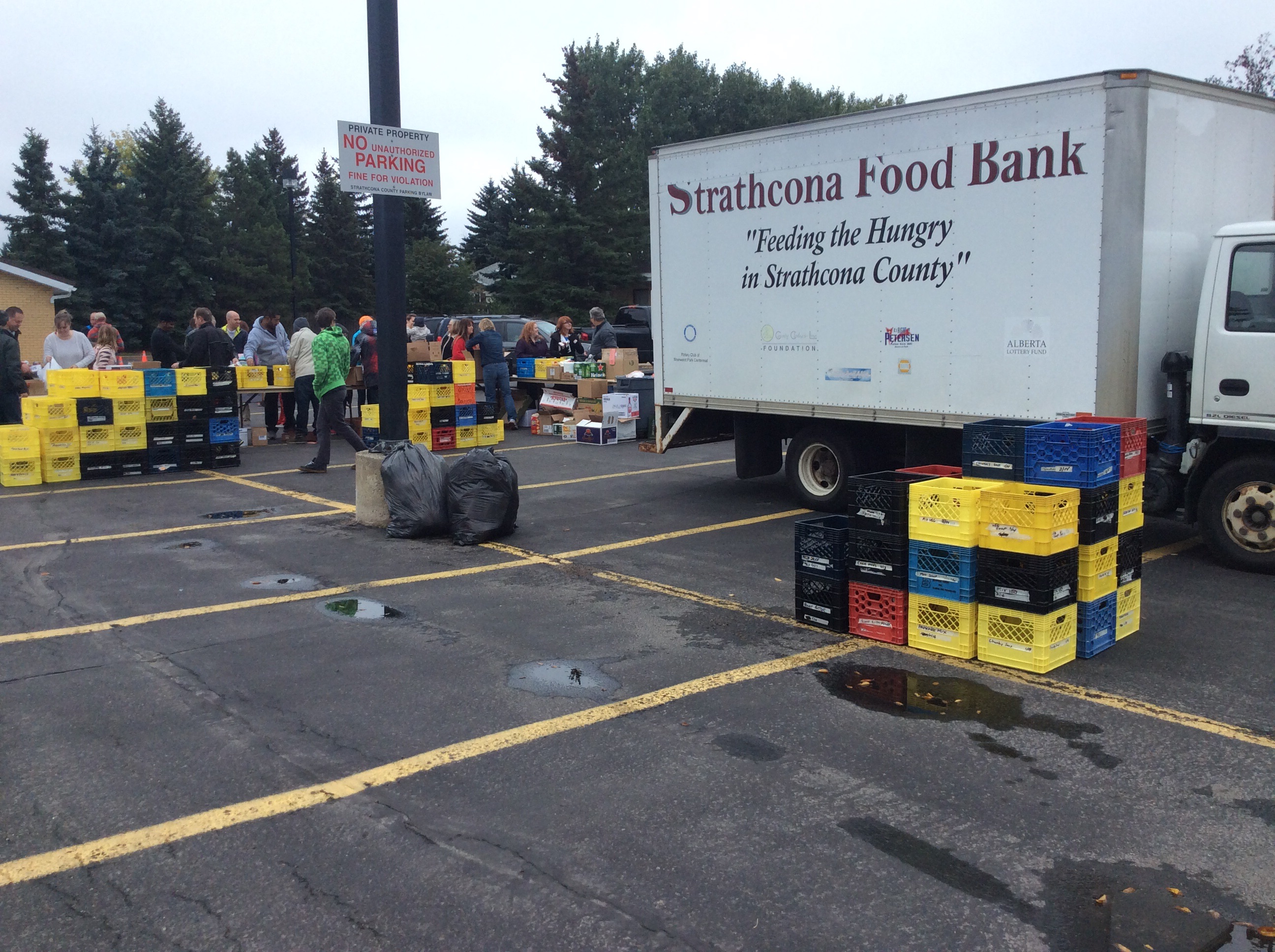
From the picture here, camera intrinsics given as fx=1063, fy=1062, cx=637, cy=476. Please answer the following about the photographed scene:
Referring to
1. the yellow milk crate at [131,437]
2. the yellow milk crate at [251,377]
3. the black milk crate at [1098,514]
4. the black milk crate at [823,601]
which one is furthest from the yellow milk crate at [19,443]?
the black milk crate at [1098,514]

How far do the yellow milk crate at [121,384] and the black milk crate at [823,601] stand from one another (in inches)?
390

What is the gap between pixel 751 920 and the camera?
3.49 m

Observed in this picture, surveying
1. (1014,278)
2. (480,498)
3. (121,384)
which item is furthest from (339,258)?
(1014,278)

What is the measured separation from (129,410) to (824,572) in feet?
33.2

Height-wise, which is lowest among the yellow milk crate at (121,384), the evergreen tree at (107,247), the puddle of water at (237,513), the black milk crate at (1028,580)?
the puddle of water at (237,513)

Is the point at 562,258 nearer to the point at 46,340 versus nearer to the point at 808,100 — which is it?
the point at 808,100

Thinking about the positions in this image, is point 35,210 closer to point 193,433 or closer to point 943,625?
point 193,433

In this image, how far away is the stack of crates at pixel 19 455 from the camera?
494 inches

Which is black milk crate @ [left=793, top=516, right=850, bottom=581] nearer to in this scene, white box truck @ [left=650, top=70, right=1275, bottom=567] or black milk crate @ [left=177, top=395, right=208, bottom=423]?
white box truck @ [left=650, top=70, right=1275, bottom=567]

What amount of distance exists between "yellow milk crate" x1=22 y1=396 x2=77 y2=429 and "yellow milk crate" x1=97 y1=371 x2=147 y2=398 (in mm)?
412

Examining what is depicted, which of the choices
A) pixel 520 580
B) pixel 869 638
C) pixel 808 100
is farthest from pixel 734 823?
pixel 808 100

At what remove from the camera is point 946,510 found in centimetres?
601

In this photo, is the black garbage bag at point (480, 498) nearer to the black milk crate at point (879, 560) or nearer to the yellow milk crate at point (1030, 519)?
the black milk crate at point (879, 560)

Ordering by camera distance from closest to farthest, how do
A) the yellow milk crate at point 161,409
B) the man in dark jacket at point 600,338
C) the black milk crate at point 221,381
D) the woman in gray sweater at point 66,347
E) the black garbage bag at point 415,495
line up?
the black garbage bag at point 415,495
the yellow milk crate at point 161,409
the black milk crate at point 221,381
the woman in gray sweater at point 66,347
the man in dark jacket at point 600,338
